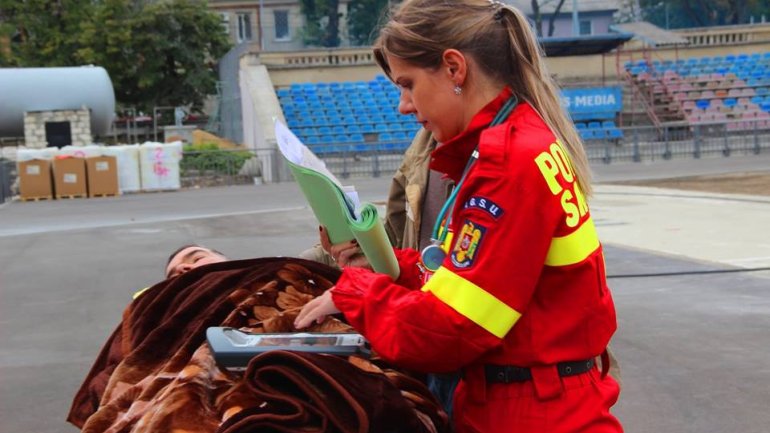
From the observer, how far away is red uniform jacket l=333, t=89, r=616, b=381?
200 cm

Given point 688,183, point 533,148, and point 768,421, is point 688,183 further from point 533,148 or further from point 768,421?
point 533,148

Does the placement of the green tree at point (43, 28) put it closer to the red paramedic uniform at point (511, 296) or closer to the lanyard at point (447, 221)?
the lanyard at point (447, 221)

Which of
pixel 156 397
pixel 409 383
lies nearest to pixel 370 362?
pixel 409 383

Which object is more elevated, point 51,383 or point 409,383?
point 409,383

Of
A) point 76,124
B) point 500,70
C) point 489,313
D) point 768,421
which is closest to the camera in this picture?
point 489,313

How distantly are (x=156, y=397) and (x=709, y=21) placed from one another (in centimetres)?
7415

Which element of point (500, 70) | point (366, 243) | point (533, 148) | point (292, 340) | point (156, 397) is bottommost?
point (156, 397)

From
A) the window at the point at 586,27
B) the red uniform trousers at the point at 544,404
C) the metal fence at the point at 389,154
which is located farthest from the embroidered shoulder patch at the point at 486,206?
the window at the point at 586,27

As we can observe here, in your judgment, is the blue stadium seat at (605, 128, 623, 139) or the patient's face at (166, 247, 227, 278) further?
the blue stadium seat at (605, 128, 623, 139)

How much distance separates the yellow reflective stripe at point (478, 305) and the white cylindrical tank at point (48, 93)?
2977 centimetres

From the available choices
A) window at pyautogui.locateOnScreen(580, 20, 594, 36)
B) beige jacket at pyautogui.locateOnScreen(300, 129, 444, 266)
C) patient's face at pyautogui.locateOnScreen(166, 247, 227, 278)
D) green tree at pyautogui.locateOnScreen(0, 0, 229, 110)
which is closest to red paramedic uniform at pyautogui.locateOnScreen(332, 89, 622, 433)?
beige jacket at pyautogui.locateOnScreen(300, 129, 444, 266)

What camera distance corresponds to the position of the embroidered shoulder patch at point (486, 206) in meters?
1.99

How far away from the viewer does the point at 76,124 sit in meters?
30.2

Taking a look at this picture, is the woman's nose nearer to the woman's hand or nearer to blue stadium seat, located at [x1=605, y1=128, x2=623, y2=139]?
the woman's hand
